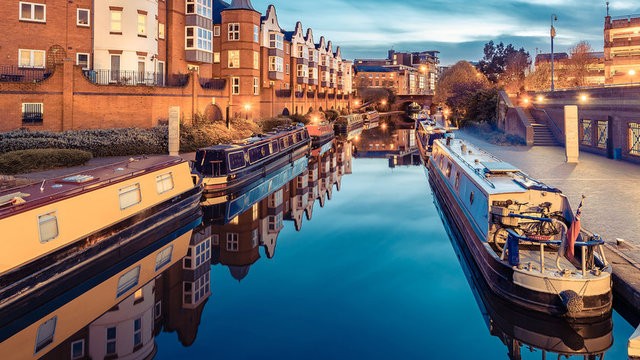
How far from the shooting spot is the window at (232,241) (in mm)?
13705

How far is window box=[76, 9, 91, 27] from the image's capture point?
1039 inches

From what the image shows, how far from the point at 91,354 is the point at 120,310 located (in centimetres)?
156

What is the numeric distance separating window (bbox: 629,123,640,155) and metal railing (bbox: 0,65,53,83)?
28.6 metres

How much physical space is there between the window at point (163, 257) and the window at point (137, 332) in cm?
260

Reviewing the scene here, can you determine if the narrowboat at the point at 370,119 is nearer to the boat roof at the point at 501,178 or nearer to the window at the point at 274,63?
the window at the point at 274,63

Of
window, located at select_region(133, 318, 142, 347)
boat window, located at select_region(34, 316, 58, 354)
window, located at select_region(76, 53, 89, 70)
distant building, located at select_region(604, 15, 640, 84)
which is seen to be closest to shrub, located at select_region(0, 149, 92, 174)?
window, located at select_region(76, 53, 89, 70)

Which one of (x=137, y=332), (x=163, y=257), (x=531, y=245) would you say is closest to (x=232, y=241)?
(x=163, y=257)

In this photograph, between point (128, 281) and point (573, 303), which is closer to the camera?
point (573, 303)

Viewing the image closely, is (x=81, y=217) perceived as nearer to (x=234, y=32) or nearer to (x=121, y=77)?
(x=121, y=77)

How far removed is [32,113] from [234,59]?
19.5 metres

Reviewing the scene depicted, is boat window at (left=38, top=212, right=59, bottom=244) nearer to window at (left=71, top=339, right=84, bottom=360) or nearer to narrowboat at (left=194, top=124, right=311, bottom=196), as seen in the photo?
window at (left=71, top=339, right=84, bottom=360)

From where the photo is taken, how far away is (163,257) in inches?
471

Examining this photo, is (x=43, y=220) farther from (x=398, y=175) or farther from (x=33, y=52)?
(x=398, y=175)

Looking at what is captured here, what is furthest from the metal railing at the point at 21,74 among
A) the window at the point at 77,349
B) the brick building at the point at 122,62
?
the window at the point at 77,349
